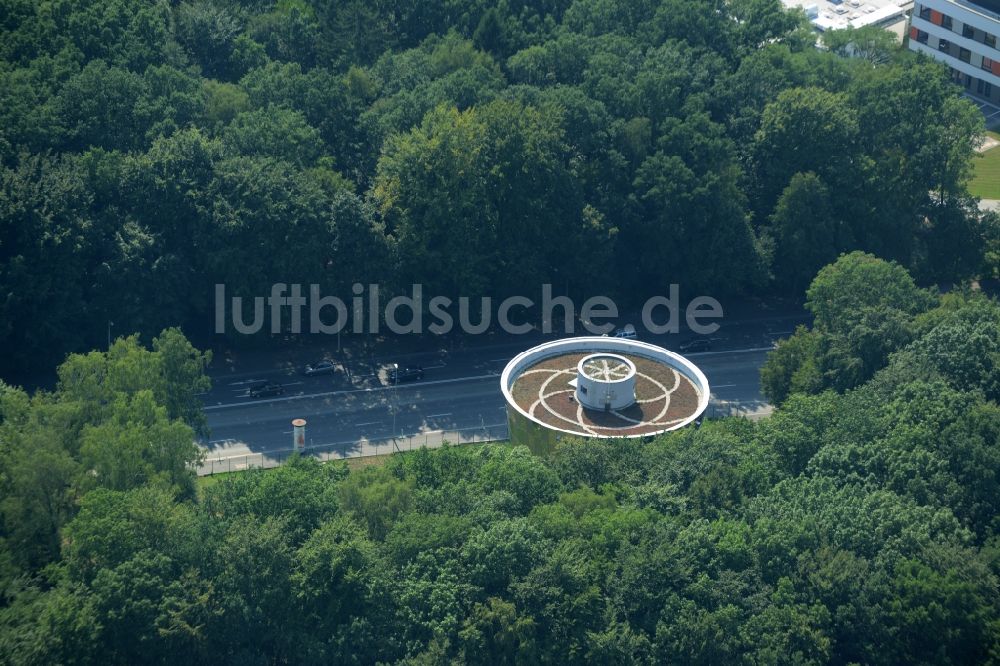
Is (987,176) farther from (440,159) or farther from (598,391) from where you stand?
(598,391)

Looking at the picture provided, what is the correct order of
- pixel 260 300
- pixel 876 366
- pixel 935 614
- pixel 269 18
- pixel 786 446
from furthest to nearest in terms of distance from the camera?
pixel 269 18 → pixel 260 300 → pixel 876 366 → pixel 786 446 → pixel 935 614

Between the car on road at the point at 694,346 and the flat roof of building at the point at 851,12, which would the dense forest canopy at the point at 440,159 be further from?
the flat roof of building at the point at 851,12

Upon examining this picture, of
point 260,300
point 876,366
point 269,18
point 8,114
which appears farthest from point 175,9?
point 876,366

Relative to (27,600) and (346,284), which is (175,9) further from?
(27,600)

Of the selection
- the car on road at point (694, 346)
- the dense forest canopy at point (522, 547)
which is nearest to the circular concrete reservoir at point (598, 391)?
the dense forest canopy at point (522, 547)
